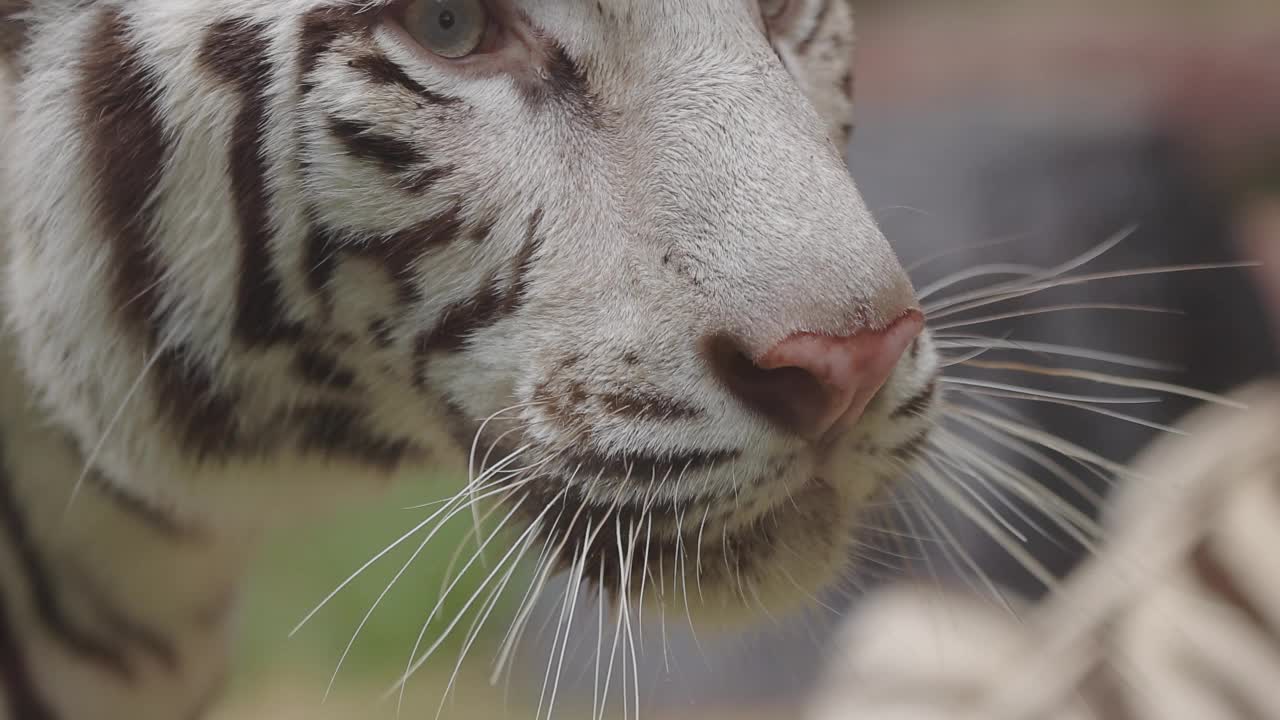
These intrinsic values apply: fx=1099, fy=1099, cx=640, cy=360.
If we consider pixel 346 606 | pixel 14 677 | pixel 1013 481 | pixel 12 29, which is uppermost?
pixel 12 29

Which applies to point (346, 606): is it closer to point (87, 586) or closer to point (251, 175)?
point (87, 586)

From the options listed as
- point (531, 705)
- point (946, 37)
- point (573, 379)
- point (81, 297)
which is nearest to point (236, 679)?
point (531, 705)

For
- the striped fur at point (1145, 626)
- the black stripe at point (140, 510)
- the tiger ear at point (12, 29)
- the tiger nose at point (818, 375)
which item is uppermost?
the tiger ear at point (12, 29)

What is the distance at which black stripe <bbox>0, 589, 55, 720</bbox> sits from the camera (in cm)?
59

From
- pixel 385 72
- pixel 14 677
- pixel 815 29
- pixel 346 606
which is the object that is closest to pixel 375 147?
pixel 385 72

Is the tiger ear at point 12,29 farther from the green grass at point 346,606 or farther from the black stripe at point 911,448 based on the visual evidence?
the black stripe at point 911,448

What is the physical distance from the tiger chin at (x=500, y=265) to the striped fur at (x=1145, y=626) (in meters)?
0.41

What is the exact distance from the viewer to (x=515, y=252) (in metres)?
0.42

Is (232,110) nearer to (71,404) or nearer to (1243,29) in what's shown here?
(71,404)

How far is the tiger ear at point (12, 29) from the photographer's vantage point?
47cm

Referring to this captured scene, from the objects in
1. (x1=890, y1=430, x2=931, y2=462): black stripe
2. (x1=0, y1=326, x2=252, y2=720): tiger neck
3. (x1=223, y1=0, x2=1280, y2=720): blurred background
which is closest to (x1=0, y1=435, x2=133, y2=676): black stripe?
(x1=0, y1=326, x2=252, y2=720): tiger neck

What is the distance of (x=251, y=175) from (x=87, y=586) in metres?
0.29

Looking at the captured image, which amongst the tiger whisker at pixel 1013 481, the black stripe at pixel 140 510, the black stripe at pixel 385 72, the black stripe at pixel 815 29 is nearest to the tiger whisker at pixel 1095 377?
the tiger whisker at pixel 1013 481

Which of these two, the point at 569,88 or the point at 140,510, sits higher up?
the point at 569,88
